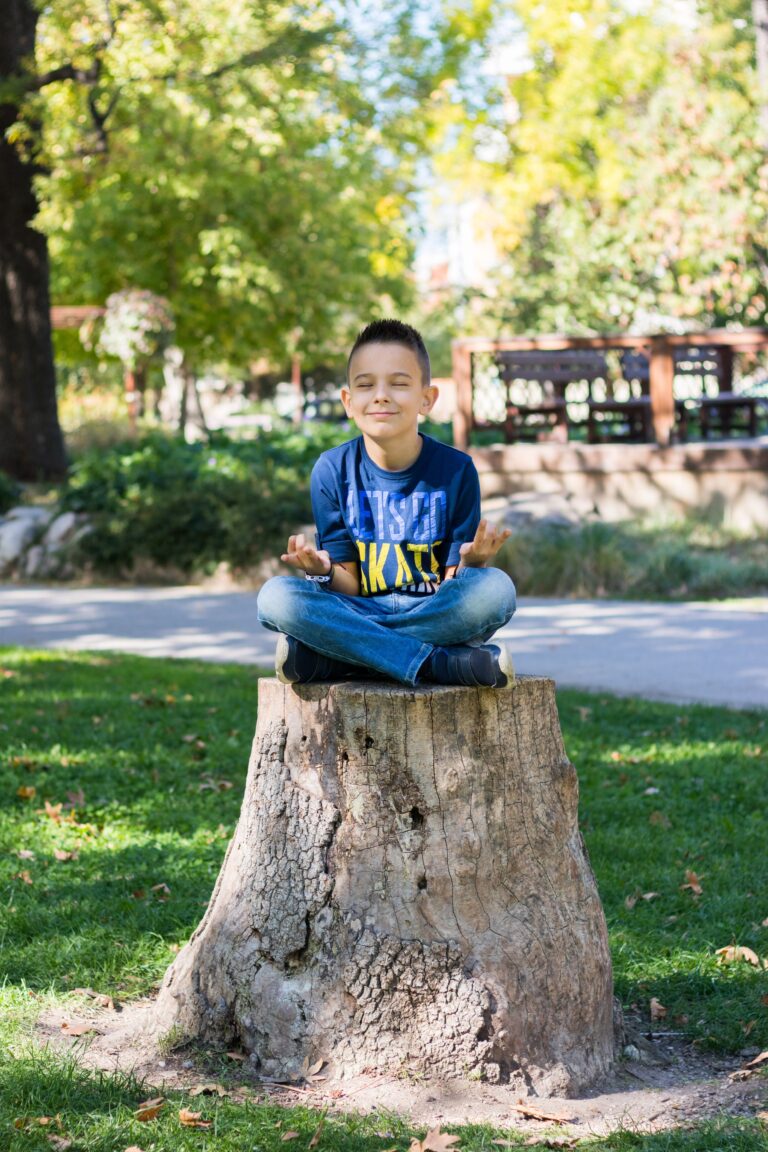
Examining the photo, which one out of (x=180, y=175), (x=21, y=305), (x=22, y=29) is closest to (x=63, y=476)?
(x=21, y=305)

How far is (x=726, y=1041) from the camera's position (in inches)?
140

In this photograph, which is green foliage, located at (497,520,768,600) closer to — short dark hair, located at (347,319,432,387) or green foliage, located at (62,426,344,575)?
green foliage, located at (62,426,344,575)

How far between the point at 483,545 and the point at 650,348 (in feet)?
35.0

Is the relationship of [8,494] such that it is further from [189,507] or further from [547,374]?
[547,374]

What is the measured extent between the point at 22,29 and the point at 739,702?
1262 centimetres

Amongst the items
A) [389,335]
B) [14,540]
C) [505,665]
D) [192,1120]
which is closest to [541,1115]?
[192,1120]

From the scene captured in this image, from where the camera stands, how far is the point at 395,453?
11.5 ft

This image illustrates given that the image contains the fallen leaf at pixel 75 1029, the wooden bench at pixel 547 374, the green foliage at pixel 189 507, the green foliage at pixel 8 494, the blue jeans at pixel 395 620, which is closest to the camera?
the blue jeans at pixel 395 620

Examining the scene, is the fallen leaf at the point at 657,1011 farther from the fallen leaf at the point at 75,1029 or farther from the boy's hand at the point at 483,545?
the fallen leaf at the point at 75,1029

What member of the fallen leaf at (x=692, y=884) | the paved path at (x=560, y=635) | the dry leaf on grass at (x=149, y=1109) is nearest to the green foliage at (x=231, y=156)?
the paved path at (x=560, y=635)

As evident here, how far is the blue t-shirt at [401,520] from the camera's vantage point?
11.4 feet

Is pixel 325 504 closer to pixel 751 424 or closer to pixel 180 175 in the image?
pixel 751 424

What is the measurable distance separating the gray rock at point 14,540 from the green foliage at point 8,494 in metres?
1.12

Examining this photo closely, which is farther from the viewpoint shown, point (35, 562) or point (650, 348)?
point (650, 348)
